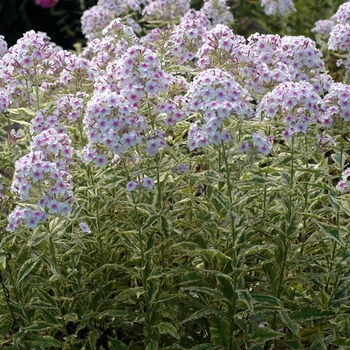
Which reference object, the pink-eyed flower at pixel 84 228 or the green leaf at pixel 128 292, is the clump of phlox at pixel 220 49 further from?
the green leaf at pixel 128 292

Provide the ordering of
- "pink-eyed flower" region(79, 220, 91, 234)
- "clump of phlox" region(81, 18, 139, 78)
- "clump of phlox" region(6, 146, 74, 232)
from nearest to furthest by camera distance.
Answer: "clump of phlox" region(6, 146, 74, 232)
"pink-eyed flower" region(79, 220, 91, 234)
"clump of phlox" region(81, 18, 139, 78)

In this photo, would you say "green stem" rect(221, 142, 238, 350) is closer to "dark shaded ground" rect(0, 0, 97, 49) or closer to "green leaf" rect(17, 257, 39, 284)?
"green leaf" rect(17, 257, 39, 284)

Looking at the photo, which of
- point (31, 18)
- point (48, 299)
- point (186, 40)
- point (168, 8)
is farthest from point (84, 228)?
point (31, 18)

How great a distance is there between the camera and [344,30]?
379 centimetres

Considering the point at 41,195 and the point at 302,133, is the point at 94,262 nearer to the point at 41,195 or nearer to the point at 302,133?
the point at 41,195

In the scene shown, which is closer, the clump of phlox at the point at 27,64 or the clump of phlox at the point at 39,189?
the clump of phlox at the point at 39,189

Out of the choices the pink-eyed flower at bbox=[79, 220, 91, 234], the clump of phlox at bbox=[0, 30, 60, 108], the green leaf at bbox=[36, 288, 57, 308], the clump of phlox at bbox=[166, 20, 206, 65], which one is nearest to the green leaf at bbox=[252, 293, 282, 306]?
the pink-eyed flower at bbox=[79, 220, 91, 234]

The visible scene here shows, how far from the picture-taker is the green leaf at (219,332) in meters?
3.23

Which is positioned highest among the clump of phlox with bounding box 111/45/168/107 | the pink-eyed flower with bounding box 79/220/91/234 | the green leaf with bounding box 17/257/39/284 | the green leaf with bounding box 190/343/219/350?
the clump of phlox with bounding box 111/45/168/107

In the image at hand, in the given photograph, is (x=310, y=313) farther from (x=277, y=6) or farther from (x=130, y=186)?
(x=277, y=6)

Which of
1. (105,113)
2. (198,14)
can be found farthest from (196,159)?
(198,14)

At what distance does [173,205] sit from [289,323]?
0.81m

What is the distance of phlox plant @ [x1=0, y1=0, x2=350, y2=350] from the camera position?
117 inches

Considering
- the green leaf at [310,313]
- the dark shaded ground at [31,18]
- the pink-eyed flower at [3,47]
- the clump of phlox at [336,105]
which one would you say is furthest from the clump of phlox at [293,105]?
the dark shaded ground at [31,18]
